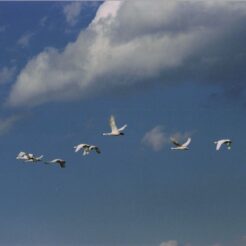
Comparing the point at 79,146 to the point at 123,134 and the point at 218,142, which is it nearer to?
the point at 123,134

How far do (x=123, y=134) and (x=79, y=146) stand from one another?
8.11m

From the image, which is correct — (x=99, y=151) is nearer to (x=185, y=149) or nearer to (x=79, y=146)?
(x=79, y=146)

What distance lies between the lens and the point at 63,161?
395ft

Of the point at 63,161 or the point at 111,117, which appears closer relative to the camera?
the point at 111,117

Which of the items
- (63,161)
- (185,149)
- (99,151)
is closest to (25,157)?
(63,161)

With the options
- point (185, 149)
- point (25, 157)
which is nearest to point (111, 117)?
point (185, 149)

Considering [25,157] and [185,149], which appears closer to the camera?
[185,149]

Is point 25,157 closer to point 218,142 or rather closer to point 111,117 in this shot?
point 111,117

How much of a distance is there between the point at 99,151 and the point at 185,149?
1225cm

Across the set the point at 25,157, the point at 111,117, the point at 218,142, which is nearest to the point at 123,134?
the point at 111,117

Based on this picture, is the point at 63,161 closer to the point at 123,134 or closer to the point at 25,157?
the point at 25,157

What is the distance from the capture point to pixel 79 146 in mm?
113500

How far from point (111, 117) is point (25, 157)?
800 inches

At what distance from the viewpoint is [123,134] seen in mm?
108750
